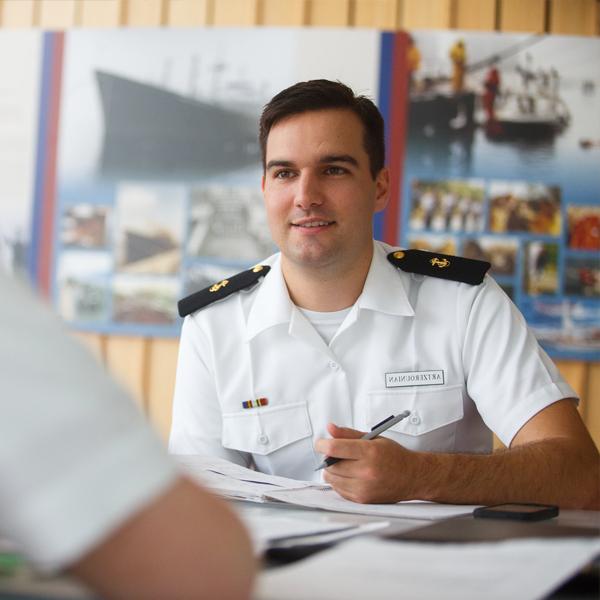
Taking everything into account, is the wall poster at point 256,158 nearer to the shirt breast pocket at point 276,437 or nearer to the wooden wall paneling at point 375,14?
the wooden wall paneling at point 375,14

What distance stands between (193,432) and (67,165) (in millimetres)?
1777

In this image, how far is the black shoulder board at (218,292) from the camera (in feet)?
6.71

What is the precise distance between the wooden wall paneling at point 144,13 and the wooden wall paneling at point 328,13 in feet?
1.87

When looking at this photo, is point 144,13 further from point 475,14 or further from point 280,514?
point 280,514

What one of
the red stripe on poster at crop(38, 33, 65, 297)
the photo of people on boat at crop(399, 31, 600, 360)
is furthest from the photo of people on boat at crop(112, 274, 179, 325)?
the photo of people on boat at crop(399, 31, 600, 360)

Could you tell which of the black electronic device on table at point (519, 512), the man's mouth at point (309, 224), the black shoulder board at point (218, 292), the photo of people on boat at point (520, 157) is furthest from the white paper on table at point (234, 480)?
the photo of people on boat at point (520, 157)

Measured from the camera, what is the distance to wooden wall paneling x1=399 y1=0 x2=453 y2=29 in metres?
3.18

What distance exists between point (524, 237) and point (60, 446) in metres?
2.89

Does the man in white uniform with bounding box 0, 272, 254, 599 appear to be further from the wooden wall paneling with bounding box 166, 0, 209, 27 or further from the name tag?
the wooden wall paneling with bounding box 166, 0, 209, 27

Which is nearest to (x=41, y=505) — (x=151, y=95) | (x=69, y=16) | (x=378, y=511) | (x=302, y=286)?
(x=378, y=511)

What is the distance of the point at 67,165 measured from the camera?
333 cm

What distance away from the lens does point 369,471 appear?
130 cm

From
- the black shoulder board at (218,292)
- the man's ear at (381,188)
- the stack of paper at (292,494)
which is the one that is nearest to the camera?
the stack of paper at (292,494)

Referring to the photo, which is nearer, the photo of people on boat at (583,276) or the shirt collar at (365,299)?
the shirt collar at (365,299)
